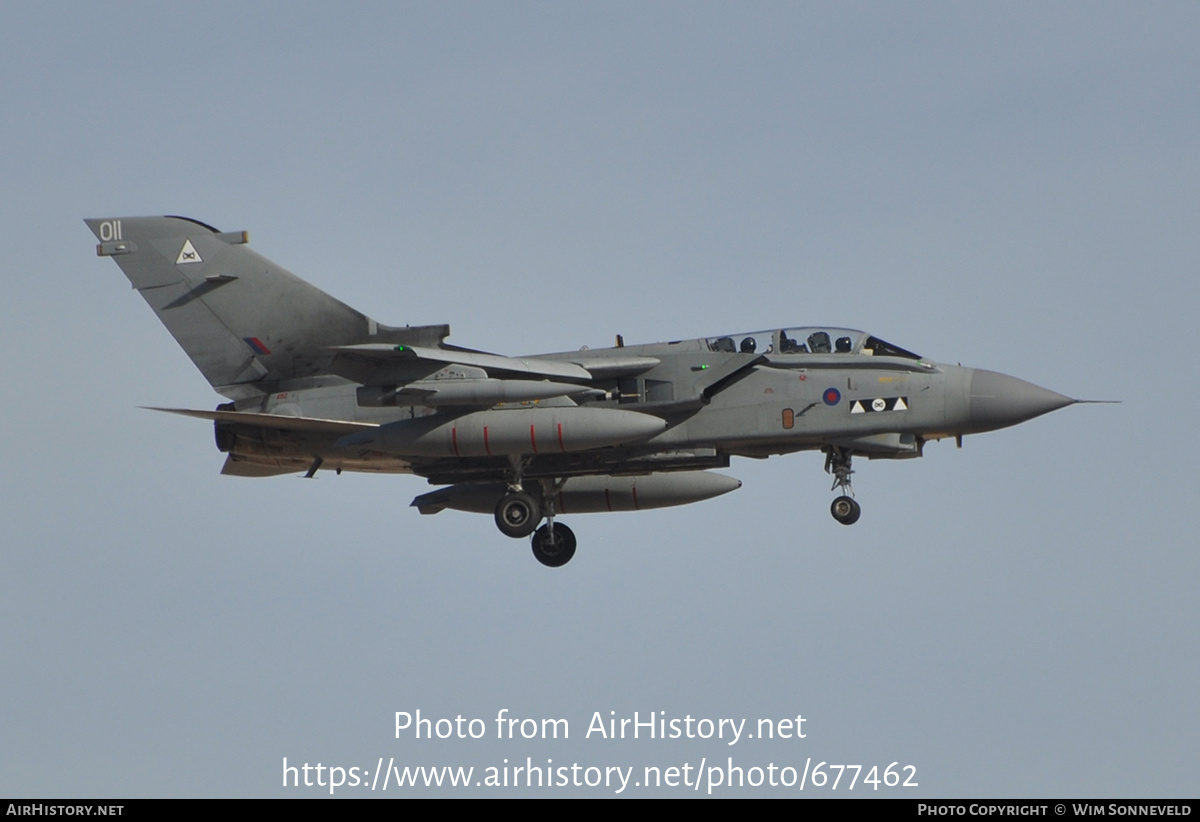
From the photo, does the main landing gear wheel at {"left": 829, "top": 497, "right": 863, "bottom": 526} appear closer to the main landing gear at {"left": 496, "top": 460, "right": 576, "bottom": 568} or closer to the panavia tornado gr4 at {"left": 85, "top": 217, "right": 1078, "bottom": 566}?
the panavia tornado gr4 at {"left": 85, "top": 217, "right": 1078, "bottom": 566}

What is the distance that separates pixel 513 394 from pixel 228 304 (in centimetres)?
489

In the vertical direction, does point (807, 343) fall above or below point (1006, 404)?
above

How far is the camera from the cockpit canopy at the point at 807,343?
23312 mm

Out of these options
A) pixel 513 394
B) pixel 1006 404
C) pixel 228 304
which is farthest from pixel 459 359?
pixel 1006 404

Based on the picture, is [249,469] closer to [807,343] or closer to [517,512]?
[517,512]

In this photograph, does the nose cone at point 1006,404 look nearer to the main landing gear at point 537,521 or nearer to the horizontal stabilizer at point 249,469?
the main landing gear at point 537,521

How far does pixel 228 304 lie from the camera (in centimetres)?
2412

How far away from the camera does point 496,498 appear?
2605 centimetres

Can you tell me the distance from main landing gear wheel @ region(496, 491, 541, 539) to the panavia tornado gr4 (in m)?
0.03

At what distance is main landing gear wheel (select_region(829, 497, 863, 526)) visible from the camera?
75.4ft

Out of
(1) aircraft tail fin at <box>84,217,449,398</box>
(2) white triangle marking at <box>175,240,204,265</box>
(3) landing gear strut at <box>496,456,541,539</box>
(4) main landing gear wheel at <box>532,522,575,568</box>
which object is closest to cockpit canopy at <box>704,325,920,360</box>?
(3) landing gear strut at <box>496,456,541,539</box>

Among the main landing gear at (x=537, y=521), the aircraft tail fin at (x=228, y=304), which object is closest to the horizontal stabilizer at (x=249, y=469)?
the aircraft tail fin at (x=228, y=304)

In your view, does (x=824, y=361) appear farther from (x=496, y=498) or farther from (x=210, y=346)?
(x=210, y=346)

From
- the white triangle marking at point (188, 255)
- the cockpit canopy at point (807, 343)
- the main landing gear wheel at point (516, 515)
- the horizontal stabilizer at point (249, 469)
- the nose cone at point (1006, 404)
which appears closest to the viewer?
the nose cone at point (1006, 404)
